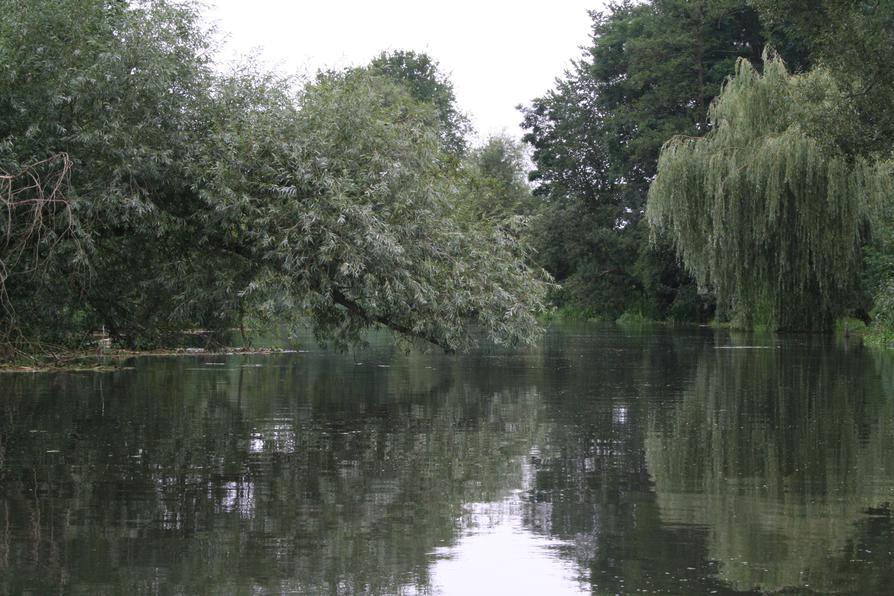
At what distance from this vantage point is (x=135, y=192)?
1656 centimetres

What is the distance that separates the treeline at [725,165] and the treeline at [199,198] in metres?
8.68

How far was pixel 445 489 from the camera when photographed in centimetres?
980

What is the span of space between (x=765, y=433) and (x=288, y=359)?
17314 millimetres

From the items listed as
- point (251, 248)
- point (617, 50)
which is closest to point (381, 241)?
point (251, 248)

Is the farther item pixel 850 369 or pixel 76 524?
pixel 850 369

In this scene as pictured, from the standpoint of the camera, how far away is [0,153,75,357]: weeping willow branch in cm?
1552

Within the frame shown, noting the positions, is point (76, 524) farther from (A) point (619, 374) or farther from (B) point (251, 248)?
(A) point (619, 374)

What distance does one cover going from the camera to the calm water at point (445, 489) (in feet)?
22.7

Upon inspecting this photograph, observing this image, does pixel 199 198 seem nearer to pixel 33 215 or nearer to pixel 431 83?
pixel 33 215

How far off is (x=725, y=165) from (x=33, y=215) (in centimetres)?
2489

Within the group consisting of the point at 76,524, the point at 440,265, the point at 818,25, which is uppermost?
the point at 818,25

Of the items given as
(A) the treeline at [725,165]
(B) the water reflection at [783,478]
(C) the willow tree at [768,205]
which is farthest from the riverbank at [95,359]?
(A) the treeline at [725,165]

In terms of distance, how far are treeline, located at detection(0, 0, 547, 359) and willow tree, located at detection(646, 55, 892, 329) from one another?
667 inches

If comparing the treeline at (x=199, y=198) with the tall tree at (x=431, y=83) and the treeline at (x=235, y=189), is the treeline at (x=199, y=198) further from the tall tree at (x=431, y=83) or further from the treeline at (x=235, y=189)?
the tall tree at (x=431, y=83)
